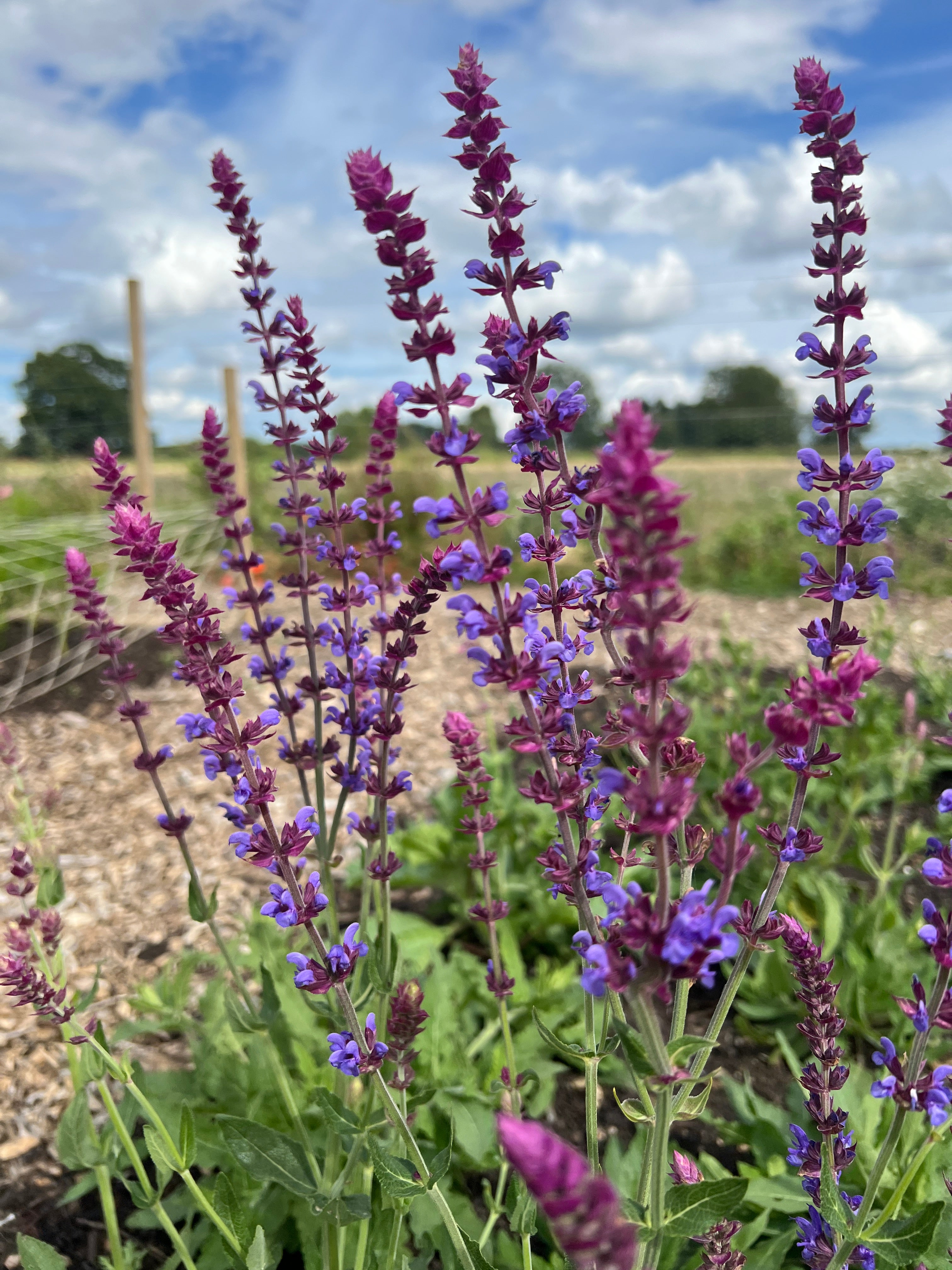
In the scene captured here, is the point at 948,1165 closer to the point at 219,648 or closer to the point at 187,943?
the point at 219,648

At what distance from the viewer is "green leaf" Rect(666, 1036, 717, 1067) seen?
1258mm

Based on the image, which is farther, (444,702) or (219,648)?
(444,702)

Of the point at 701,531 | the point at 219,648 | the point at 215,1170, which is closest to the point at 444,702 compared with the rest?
the point at 215,1170

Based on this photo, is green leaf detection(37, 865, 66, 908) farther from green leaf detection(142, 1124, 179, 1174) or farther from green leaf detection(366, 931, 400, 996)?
green leaf detection(366, 931, 400, 996)

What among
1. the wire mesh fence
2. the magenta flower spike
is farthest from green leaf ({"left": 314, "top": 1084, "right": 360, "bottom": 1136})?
the wire mesh fence

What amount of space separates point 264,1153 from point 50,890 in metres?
1.11

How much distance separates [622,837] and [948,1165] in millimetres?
2826

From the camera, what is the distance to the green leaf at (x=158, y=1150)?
1.88 metres

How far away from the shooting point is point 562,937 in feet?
13.2

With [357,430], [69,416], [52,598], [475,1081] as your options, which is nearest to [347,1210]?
[475,1081]

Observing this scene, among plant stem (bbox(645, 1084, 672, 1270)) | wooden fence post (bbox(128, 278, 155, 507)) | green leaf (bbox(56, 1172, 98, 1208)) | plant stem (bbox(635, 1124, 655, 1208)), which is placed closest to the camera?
plant stem (bbox(645, 1084, 672, 1270))

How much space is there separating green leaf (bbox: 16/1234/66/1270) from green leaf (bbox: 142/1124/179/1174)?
0.43 m

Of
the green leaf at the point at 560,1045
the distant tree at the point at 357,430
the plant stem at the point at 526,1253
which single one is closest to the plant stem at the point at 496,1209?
the plant stem at the point at 526,1253

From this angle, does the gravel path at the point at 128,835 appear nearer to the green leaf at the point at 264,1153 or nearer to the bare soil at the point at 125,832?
the bare soil at the point at 125,832
